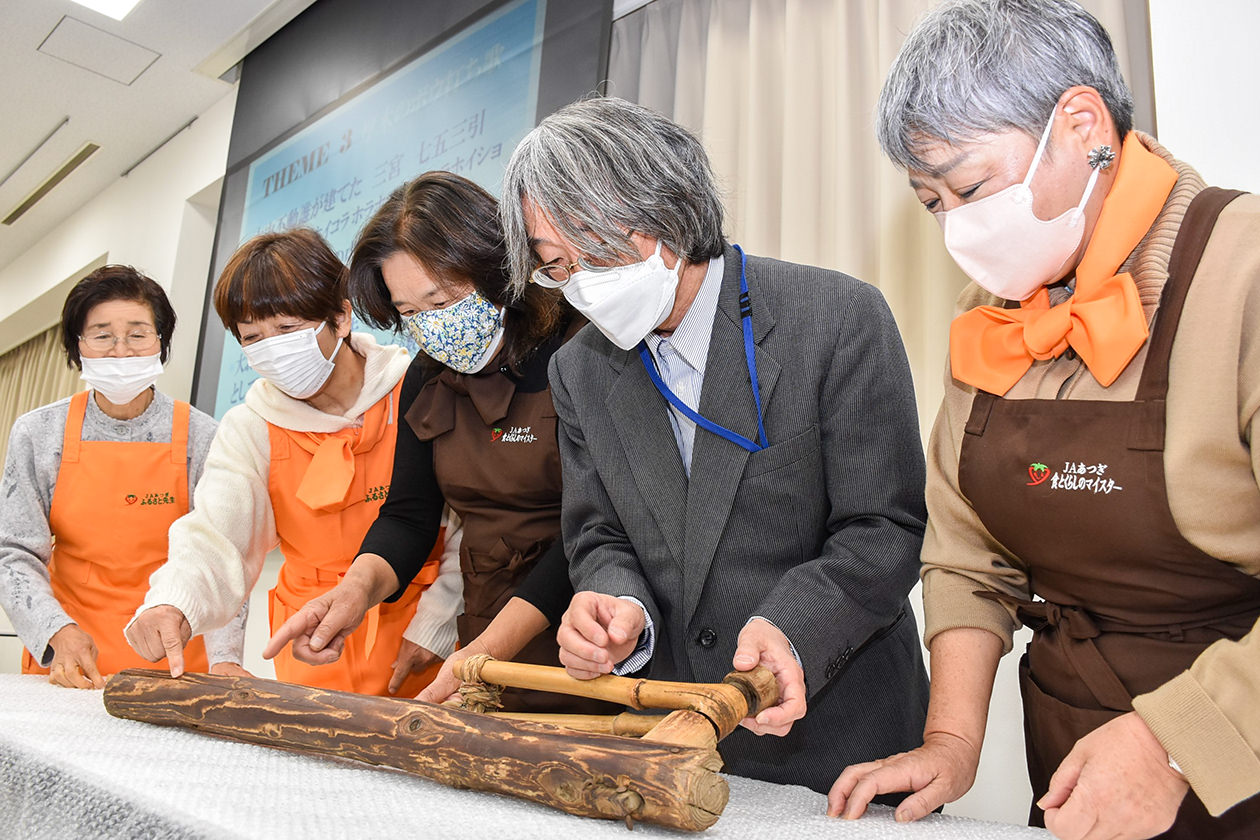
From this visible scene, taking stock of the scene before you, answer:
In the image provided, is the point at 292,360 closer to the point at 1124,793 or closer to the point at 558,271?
the point at 558,271

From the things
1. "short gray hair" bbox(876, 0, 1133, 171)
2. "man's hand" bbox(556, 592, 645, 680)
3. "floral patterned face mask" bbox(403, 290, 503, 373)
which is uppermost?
"short gray hair" bbox(876, 0, 1133, 171)

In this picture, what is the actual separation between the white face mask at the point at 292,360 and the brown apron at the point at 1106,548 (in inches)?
52.8

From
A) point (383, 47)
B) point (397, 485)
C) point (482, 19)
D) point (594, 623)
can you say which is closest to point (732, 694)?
point (594, 623)

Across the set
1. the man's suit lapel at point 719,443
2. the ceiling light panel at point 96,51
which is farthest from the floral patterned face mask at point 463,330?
the ceiling light panel at point 96,51

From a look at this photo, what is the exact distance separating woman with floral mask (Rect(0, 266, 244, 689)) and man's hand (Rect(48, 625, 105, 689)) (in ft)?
0.49

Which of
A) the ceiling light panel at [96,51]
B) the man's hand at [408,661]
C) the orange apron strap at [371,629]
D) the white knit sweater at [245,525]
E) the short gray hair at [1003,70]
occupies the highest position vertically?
the ceiling light panel at [96,51]

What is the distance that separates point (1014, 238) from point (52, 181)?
633 centimetres

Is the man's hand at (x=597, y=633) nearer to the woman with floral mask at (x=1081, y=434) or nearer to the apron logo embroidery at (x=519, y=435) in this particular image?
the woman with floral mask at (x=1081, y=434)

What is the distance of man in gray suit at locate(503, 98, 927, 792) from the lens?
3.75ft

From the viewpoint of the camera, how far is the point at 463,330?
5.20ft

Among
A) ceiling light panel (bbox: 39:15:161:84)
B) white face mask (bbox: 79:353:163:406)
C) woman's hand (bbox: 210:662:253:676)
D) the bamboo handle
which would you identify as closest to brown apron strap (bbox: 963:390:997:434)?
the bamboo handle

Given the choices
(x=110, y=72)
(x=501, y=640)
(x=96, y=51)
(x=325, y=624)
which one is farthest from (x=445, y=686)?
(x=110, y=72)

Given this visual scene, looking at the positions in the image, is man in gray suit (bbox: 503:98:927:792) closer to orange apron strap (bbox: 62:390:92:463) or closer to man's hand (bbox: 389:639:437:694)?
man's hand (bbox: 389:639:437:694)

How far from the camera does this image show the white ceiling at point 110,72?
3.98 metres
